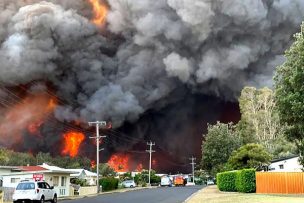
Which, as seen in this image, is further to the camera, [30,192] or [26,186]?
[26,186]

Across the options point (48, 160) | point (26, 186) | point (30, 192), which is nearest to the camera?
point (30, 192)

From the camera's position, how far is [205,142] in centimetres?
7138

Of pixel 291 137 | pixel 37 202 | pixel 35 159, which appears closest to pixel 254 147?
pixel 291 137

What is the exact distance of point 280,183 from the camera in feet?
124

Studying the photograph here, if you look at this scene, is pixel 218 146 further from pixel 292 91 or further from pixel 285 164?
pixel 292 91

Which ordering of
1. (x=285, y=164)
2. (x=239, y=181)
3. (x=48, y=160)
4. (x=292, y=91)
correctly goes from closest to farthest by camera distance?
(x=292, y=91) → (x=239, y=181) → (x=285, y=164) → (x=48, y=160)

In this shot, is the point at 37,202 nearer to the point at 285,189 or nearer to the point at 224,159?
the point at 285,189

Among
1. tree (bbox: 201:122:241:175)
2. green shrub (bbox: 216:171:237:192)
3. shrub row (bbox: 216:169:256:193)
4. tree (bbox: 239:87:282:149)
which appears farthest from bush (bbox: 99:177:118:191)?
shrub row (bbox: 216:169:256:193)

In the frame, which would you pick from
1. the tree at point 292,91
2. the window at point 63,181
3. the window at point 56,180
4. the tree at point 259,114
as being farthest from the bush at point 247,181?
the tree at point 259,114

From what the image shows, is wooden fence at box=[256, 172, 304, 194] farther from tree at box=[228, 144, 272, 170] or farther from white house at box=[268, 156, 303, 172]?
white house at box=[268, 156, 303, 172]

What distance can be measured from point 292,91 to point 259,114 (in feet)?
158

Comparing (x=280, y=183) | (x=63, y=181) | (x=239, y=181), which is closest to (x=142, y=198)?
(x=239, y=181)

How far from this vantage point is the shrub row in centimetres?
3941

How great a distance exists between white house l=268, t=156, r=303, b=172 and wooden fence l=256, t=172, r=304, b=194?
16.7 meters
